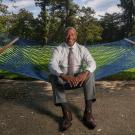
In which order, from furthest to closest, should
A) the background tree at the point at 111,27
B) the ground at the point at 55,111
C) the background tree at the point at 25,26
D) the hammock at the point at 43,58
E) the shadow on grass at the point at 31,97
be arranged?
the background tree at the point at 111,27 < the background tree at the point at 25,26 < the hammock at the point at 43,58 < the shadow on grass at the point at 31,97 < the ground at the point at 55,111

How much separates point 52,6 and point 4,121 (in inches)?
1679

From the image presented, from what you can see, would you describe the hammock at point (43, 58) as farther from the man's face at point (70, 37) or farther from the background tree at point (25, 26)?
the background tree at point (25, 26)

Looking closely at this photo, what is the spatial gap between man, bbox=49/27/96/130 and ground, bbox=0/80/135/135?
222 mm

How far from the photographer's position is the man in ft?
18.1

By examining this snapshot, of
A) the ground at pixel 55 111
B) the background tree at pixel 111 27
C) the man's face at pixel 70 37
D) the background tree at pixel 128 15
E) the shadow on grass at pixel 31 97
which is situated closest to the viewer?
the ground at pixel 55 111

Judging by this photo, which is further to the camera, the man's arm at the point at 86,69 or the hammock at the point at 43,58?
the hammock at the point at 43,58

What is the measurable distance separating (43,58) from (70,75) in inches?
128

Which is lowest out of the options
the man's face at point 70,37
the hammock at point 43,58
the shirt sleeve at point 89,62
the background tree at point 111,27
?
the background tree at point 111,27

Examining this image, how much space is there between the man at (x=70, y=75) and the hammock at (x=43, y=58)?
163 cm

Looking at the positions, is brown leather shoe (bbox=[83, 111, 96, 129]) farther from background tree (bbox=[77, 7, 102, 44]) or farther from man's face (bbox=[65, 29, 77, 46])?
background tree (bbox=[77, 7, 102, 44])

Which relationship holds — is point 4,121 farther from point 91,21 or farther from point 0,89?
point 91,21

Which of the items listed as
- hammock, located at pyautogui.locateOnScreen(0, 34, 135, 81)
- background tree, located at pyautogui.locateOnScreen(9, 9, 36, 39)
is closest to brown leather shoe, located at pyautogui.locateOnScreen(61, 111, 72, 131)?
hammock, located at pyautogui.locateOnScreen(0, 34, 135, 81)

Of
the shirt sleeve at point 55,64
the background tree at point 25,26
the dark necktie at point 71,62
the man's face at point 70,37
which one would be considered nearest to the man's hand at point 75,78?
the shirt sleeve at point 55,64

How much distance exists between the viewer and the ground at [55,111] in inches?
218
